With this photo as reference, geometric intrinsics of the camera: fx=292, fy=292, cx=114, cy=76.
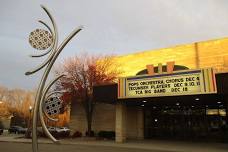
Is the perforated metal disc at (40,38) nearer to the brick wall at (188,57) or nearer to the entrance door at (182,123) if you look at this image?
the entrance door at (182,123)

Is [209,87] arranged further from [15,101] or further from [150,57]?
[15,101]

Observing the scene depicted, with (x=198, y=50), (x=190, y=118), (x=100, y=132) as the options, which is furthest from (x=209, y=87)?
(x=198, y=50)

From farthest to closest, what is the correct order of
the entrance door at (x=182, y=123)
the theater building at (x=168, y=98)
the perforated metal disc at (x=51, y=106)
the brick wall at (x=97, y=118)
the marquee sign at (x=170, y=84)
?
the brick wall at (x=97, y=118), the entrance door at (x=182, y=123), the theater building at (x=168, y=98), the marquee sign at (x=170, y=84), the perforated metal disc at (x=51, y=106)

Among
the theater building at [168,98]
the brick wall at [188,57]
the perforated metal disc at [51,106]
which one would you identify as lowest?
the perforated metal disc at [51,106]

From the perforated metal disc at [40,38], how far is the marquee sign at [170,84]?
47.2 feet

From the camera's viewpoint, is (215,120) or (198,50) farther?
(198,50)

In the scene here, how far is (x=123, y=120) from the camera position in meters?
29.8

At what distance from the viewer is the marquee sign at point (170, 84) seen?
2270cm

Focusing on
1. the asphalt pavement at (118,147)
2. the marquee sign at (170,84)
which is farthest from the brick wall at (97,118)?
the marquee sign at (170,84)

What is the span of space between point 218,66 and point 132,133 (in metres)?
15.1

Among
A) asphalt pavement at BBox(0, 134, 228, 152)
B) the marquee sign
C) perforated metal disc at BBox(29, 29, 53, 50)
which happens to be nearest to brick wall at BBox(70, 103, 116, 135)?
asphalt pavement at BBox(0, 134, 228, 152)

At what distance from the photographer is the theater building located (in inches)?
934

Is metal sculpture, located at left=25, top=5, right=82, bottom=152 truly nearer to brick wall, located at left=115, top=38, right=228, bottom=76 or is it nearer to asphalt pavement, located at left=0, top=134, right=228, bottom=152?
asphalt pavement, located at left=0, top=134, right=228, bottom=152

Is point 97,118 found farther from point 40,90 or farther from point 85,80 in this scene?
point 40,90
